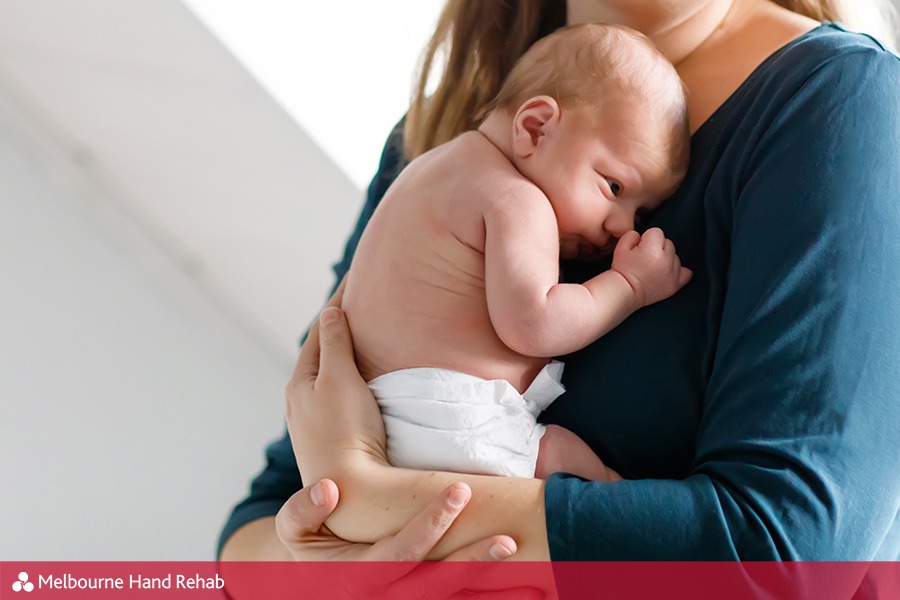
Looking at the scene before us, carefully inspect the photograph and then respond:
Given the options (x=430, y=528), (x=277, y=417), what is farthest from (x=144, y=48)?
(x=430, y=528)

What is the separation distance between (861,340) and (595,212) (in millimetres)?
293

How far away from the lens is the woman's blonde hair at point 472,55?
1.37 m

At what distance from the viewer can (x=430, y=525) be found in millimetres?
882

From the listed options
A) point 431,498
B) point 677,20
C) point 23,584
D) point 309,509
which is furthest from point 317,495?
point 23,584

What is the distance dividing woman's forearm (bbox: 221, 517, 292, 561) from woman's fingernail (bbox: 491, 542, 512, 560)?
1.21 ft

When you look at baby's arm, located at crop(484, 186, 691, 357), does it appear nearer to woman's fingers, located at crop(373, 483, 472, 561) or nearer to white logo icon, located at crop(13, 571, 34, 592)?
woman's fingers, located at crop(373, 483, 472, 561)

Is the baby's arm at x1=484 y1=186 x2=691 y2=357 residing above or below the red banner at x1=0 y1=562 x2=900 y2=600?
above

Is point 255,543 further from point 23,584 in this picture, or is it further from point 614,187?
point 23,584

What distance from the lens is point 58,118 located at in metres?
2.49

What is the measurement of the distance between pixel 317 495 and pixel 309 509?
0.6 inches

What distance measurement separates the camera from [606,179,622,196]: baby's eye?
1034 mm

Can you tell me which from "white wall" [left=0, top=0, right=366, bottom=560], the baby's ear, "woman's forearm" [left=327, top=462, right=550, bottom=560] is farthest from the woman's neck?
"white wall" [left=0, top=0, right=366, bottom=560]

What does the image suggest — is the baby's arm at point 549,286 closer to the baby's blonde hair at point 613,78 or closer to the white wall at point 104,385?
the baby's blonde hair at point 613,78

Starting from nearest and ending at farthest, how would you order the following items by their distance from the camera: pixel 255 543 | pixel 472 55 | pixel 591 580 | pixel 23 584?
pixel 591 580 → pixel 255 543 → pixel 472 55 → pixel 23 584
